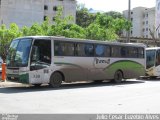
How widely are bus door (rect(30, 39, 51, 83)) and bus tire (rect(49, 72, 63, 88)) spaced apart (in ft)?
1.38

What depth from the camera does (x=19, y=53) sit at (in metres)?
18.5

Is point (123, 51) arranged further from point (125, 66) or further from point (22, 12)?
point (22, 12)

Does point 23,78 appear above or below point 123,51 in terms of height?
below

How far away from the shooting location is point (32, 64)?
59.5 ft

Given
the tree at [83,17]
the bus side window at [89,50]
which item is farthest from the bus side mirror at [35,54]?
the tree at [83,17]

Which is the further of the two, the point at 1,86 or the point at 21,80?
the point at 1,86

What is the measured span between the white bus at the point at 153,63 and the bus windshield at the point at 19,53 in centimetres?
1329

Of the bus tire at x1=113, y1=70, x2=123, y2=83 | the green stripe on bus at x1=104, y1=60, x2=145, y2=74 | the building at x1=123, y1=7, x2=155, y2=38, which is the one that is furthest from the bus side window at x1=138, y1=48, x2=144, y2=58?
the building at x1=123, y1=7, x2=155, y2=38

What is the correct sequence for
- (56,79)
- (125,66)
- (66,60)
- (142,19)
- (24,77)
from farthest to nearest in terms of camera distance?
1. (142,19)
2. (125,66)
3. (66,60)
4. (56,79)
5. (24,77)

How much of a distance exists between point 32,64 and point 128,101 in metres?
6.16

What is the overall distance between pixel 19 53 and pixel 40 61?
3.72ft

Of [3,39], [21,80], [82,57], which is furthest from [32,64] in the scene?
[3,39]

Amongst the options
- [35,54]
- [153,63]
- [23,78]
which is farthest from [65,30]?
[23,78]

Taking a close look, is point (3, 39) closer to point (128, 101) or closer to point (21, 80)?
point (21, 80)
